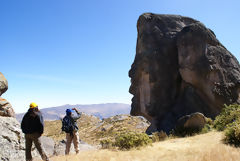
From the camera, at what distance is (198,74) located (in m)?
20.6

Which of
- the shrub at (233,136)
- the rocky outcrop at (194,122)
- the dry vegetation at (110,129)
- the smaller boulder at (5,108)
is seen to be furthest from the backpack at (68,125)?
the dry vegetation at (110,129)

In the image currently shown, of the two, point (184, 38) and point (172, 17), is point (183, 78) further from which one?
point (172, 17)

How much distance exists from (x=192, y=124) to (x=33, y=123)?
12800mm

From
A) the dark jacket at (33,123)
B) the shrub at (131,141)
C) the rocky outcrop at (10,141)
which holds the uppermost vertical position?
the dark jacket at (33,123)

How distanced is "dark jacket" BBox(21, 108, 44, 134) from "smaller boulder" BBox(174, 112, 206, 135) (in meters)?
12.0

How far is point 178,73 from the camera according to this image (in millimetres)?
23531

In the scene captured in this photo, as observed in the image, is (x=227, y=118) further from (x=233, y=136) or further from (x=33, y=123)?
(x=33, y=123)

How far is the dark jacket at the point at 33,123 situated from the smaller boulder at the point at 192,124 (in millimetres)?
11955

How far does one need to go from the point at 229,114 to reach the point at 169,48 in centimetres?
1172

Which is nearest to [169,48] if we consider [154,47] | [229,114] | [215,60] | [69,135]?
[154,47]

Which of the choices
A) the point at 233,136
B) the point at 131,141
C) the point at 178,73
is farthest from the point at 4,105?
the point at 178,73

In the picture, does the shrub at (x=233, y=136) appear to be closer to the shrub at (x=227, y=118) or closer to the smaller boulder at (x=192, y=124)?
the shrub at (x=227, y=118)

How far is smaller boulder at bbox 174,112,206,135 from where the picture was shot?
1552 centimetres

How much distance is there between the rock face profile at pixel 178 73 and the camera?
19.9m
